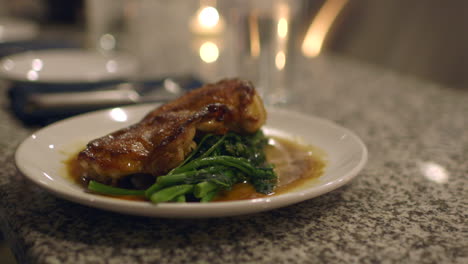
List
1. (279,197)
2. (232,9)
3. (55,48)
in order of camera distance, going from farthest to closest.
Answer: (55,48) → (232,9) → (279,197)

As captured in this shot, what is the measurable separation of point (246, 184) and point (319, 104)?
4.28 feet

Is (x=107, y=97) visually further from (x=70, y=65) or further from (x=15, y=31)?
(x=15, y=31)

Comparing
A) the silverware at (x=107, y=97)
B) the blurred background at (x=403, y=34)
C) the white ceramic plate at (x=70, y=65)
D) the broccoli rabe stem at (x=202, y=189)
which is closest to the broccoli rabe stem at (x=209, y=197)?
the broccoli rabe stem at (x=202, y=189)

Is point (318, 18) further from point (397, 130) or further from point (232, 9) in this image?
point (397, 130)

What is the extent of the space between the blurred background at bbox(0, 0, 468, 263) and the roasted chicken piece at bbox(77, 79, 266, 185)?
1.51m

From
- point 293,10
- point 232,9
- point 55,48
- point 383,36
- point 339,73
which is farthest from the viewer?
point 383,36

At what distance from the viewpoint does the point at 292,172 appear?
126 centimetres

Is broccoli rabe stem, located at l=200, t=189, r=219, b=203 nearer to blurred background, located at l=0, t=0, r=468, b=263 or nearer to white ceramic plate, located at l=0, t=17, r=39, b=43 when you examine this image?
blurred background, located at l=0, t=0, r=468, b=263

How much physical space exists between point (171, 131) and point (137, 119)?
50cm

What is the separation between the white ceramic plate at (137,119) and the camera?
866 mm

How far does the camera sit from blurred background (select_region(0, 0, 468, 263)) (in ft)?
11.1

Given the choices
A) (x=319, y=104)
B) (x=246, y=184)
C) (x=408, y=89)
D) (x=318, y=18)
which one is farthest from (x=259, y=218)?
(x=318, y=18)

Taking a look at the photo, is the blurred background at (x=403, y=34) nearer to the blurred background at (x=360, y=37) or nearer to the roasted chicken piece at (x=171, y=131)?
the blurred background at (x=360, y=37)

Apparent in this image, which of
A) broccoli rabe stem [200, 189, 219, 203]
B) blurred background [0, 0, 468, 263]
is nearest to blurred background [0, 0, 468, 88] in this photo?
blurred background [0, 0, 468, 263]
